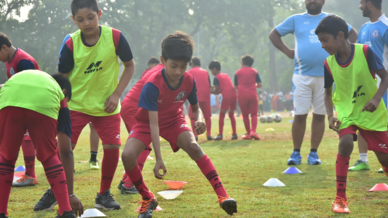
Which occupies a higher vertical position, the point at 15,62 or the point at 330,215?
the point at 15,62

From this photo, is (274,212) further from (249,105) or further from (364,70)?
(249,105)

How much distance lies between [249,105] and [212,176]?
8.79 metres

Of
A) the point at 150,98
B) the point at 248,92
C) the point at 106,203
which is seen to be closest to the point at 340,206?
the point at 150,98

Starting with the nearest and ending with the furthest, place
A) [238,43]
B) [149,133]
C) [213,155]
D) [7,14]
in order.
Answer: [149,133] < [213,155] < [7,14] < [238,43]

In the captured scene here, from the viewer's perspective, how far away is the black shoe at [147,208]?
158 inches

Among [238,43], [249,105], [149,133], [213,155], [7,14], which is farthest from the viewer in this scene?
[238,43]

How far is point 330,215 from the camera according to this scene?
4027 mm

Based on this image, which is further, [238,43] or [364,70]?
[238,43]

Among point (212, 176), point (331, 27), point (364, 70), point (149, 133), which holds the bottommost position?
point (212, 176)

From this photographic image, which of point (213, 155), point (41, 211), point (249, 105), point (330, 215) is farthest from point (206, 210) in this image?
point (249, 105)

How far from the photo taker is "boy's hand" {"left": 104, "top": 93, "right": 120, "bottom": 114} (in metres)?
4.57

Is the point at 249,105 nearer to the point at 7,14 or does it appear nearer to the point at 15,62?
the point at 15,62

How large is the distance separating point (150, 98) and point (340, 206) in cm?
192

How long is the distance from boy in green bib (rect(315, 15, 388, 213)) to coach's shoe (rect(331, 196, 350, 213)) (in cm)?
20
